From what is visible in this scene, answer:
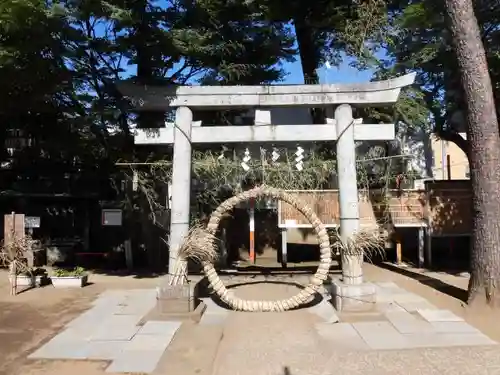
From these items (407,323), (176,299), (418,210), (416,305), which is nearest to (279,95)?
(176,299)

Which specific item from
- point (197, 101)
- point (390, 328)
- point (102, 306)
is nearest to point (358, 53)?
point (197, 101)

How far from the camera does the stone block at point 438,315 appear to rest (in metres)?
8.37

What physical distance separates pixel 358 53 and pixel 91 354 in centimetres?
1007

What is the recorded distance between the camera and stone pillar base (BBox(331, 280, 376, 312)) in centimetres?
873

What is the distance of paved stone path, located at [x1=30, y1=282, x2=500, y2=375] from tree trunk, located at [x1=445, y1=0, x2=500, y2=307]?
0.98 meters

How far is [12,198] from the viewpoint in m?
16.9

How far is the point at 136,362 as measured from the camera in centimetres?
635

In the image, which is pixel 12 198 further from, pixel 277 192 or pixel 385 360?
pixel 385 360

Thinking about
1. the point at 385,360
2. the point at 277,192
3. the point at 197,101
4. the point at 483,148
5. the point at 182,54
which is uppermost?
the point at 182,54

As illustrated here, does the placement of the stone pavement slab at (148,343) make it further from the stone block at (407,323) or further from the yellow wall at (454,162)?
the yellow wall at (454,162)

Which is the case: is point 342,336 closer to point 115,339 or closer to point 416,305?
point 416,305

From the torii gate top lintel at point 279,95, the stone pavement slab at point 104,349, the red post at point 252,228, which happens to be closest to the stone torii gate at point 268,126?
the torii gate top lintel at point 279,95

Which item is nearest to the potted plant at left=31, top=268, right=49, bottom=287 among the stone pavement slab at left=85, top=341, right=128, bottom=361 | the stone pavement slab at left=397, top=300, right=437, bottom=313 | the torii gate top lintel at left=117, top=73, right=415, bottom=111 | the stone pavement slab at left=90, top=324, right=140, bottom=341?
the stone pavement slab at left=90, top=324, right=140, bottom=341

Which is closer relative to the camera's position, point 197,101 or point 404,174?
point 197,101
